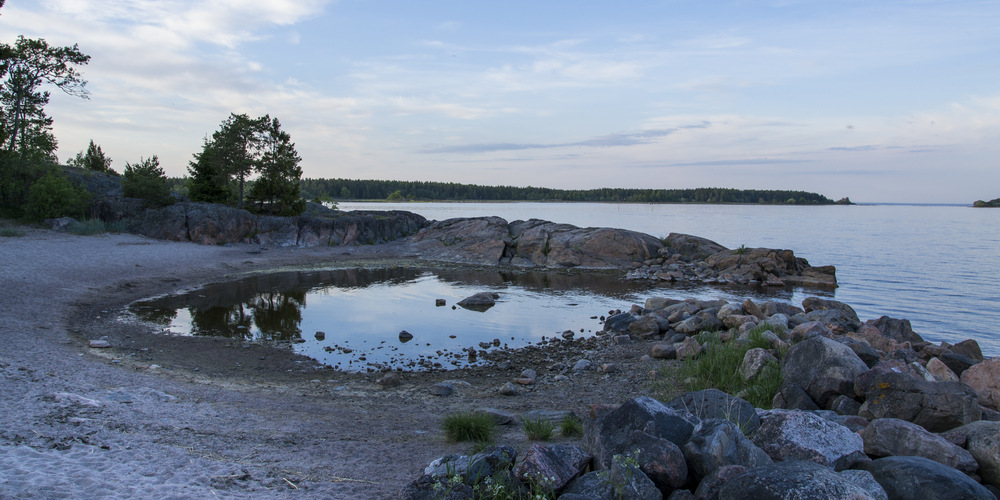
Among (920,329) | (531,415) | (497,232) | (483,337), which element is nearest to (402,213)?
(497,232)

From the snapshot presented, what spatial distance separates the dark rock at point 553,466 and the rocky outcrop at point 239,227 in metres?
33.6

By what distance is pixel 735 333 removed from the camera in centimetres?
1229

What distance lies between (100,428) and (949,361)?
12.8m

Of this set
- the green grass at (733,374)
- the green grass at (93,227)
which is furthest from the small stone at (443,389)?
the green grass at (93,227)

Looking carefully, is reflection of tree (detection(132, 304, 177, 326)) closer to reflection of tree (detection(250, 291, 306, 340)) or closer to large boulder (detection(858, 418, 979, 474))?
reflection of tree (detection(250, 291, 306, 340))

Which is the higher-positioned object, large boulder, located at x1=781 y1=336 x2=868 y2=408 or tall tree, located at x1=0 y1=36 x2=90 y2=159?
tall tree, located at x1=0 y1=36 x2=90 y2=159

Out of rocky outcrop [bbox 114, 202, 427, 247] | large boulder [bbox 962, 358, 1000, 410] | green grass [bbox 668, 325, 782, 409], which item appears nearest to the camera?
large boulder [bbox 962, 358, 1000, 410]

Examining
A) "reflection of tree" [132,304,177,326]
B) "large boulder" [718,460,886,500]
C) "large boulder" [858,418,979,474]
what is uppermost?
"large boulder" [718,460,886,500]

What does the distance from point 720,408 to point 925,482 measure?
214 cm

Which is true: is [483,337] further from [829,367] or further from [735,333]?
[829,367]

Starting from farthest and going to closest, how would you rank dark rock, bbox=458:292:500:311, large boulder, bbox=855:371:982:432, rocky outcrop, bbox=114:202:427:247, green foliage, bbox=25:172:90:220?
rocky outcrop, bbox=114:202:427:247, green foliage, bbox=25:172:90:220, dark rock, bbox=458:292:500:311, large boulder, bbox=855:371:982:432

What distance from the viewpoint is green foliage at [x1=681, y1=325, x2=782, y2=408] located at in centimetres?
795

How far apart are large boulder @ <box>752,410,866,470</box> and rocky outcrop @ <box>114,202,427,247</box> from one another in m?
34.6

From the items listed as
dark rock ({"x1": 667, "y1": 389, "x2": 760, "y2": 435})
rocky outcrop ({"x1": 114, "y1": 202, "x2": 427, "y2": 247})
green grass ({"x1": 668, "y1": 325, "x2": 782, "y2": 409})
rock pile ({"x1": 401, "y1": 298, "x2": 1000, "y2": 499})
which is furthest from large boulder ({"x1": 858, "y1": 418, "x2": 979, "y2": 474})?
rocky outcrop ({"x1": 114, "y1": 202, "x2": 427, "y2": 247})
